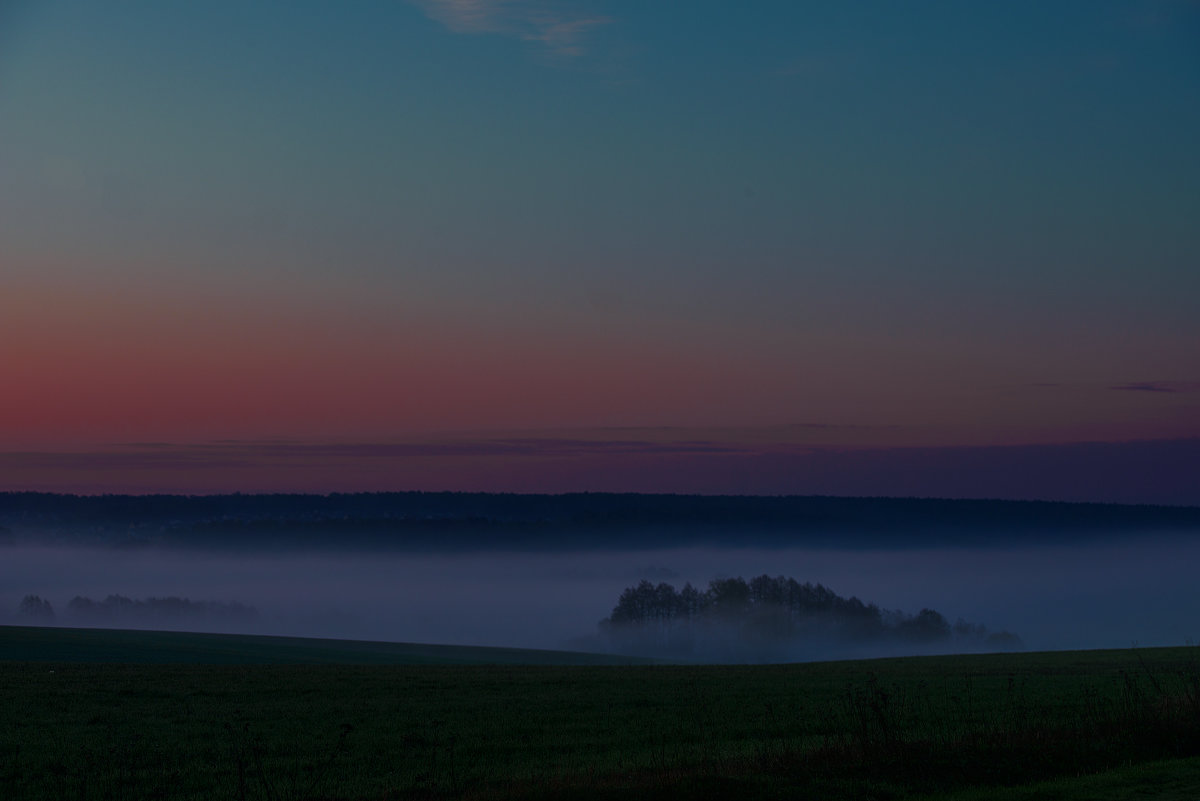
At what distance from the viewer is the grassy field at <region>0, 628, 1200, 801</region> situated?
15305 mm

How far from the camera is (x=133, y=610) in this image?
164m

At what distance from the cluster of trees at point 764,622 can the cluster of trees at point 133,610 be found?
63157 millimetres

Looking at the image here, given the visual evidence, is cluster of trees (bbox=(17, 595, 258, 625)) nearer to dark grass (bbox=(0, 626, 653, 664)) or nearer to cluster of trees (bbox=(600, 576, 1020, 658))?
cluster of trees (bbox=(600, 576, 1020, 658))

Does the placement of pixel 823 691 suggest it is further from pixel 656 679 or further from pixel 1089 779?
pixel 1089 779

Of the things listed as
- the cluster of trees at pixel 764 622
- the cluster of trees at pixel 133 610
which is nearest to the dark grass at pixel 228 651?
the cluster of trees at pixel 764 622

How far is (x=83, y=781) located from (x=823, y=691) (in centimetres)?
2145

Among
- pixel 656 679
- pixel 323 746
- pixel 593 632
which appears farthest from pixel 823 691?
pixel 593 632

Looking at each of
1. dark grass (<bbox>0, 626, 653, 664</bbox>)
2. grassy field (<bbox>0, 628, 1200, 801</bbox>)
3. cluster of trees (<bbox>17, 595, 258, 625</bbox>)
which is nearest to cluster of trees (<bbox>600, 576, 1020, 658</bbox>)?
dark grass (<bbox>0, 626, 653, 664</bbox>)

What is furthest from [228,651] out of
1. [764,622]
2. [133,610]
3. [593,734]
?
[133,610]

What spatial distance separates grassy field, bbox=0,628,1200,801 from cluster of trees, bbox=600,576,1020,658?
99.9 m

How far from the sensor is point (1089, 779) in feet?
48.3

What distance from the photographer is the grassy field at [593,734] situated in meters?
15.3

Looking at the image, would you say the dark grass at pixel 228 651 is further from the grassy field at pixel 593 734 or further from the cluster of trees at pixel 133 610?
the cluster of trees at pixel 133 610

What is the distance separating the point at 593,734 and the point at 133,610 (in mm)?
159889
